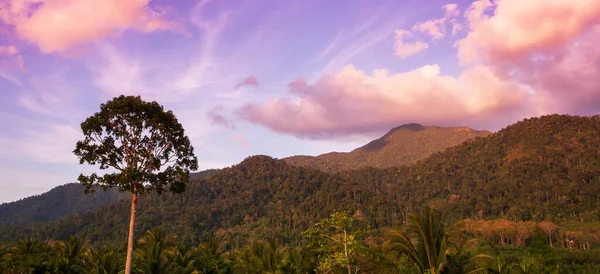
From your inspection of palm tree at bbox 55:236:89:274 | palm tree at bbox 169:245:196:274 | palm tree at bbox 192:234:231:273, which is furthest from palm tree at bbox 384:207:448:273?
palm tree at bbox 55:236:89:274

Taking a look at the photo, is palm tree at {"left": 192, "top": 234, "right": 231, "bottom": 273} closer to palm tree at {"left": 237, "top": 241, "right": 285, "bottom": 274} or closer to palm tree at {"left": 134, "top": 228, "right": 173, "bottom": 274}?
palm tree at {"left": 237, "top": 241, "right": 285, "bottom": 274}

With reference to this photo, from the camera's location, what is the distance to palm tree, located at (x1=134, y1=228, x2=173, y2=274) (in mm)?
32475

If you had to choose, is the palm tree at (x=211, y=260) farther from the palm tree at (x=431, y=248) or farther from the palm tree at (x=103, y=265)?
the palm tree at (x=431, y=248)

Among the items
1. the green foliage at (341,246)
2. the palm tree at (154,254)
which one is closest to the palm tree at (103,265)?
the palm tree at (154,254)

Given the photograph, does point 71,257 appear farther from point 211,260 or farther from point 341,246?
point 341,246

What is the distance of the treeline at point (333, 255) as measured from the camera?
1858 cm

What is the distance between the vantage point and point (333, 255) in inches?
709

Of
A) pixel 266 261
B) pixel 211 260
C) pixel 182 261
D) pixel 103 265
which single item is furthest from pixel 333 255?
pixel 211 260

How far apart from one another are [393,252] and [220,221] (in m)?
174

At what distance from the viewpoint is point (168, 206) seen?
19362 cm

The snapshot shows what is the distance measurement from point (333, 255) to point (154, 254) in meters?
25.9

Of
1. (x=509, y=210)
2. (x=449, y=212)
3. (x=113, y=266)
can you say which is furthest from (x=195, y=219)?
(x=113, y=266)

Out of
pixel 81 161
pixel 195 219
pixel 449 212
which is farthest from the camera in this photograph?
pixel 449 212

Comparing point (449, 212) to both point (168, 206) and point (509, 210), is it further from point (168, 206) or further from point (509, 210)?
point (168, 206)
